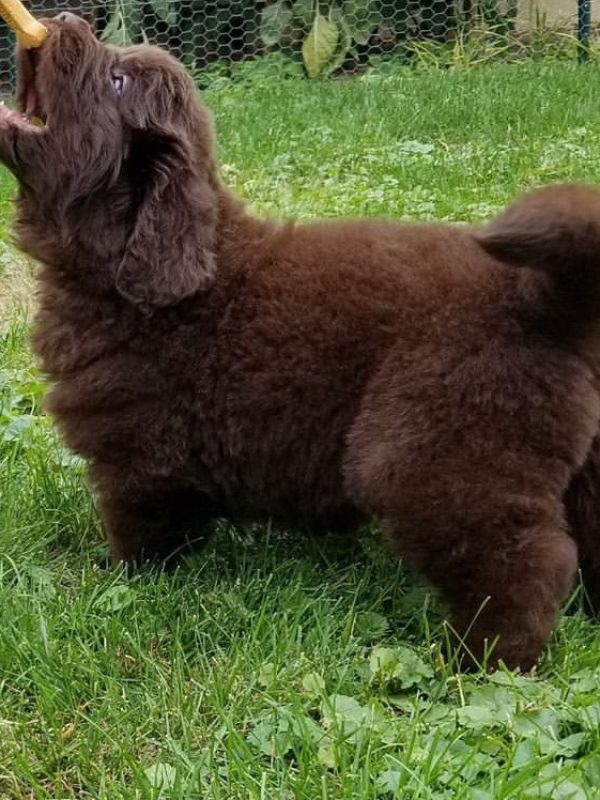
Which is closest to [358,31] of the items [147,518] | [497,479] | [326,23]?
[326,23]

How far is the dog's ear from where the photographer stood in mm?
2492

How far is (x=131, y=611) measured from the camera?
2.41 metres

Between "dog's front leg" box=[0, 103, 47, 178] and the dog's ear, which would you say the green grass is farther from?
"dog's front leg" box=[0, 103, 47, 178]

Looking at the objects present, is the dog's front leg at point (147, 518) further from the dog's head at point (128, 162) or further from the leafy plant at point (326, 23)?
the leafy plant at point (326, 23)

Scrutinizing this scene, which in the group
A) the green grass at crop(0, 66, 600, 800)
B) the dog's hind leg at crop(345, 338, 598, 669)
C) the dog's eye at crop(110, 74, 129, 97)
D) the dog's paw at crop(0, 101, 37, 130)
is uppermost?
the dog's eye at crop(110, 74, 129, 97)

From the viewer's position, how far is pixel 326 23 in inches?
376

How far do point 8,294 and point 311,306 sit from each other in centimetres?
233

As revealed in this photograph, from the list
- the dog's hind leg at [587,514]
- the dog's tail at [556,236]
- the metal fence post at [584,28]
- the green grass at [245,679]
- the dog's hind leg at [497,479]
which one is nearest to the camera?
the green grass at [245,679]

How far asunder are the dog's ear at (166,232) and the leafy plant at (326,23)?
7312 millimetres

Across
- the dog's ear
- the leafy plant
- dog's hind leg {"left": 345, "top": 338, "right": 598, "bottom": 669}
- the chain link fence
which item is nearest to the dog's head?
the dog's ear

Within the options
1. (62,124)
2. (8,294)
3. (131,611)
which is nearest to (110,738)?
(131,611)

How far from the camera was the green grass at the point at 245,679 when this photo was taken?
6.06 feet

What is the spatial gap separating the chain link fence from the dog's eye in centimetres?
694

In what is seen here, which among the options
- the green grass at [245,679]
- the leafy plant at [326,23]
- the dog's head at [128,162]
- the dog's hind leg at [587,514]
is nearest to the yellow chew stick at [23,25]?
the dog's head at [128,162]
